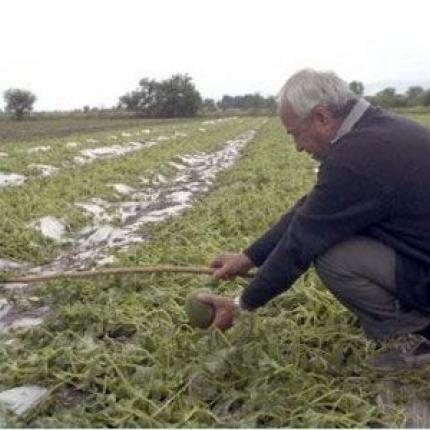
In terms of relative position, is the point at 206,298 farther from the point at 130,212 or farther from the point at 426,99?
the point at 426,99

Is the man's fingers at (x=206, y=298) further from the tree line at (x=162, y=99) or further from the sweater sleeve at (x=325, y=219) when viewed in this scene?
the tree line at (x=162, y=99)

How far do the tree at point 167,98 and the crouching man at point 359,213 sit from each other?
6863cm

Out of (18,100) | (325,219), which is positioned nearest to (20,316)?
(325,219)

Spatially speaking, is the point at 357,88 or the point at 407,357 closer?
the point at 407,357

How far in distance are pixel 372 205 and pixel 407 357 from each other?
2.98 feet

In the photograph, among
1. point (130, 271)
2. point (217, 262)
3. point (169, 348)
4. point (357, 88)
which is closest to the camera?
point (169, 348)

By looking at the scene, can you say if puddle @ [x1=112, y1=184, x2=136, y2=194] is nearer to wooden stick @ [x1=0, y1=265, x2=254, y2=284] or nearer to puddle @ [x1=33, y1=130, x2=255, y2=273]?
puddle @ [x1=33, y1=130, x2=255, y2=273]

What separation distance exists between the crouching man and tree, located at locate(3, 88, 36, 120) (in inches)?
2833

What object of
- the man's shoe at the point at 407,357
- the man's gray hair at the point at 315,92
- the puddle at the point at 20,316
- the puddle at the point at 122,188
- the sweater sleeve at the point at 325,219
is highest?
the man's gray hair at the point at 315,92

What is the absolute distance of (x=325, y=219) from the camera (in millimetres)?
3471

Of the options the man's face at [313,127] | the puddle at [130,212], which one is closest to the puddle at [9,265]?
the puddle at [130,212]

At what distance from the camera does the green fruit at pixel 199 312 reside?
4.08 meters

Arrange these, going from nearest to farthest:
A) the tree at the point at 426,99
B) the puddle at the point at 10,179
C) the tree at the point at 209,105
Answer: the puddle at the point at 10,179 < the tree at the point at 426,99 < the tree at the point at 209,105

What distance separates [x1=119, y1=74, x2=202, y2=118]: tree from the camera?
235ft
